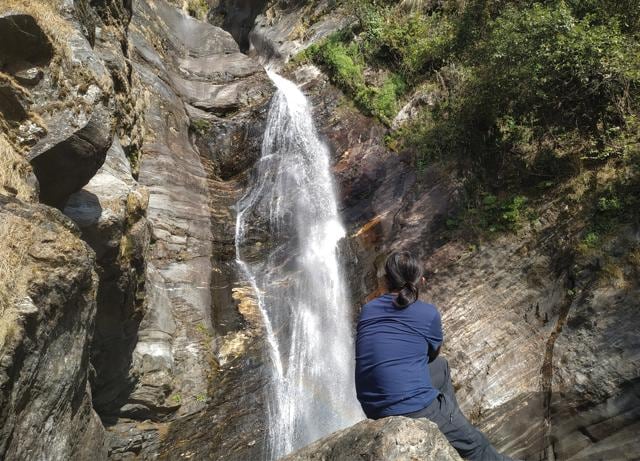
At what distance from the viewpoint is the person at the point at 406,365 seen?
3072 millimetres

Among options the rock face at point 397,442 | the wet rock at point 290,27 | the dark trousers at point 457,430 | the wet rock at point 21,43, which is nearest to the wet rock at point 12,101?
the wet rock at point 21,43

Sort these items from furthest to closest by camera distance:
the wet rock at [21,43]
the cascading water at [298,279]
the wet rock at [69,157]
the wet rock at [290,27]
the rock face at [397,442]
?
the wet rock at [290,27], the cascading water at [298,279], the wet rock at [69,157], the wet rock at [21,43], the rock face at [397,442]

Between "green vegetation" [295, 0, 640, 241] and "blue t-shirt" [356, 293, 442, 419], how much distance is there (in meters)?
5.56

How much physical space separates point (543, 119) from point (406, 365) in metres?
8.22

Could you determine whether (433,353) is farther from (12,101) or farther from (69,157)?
(12,101)

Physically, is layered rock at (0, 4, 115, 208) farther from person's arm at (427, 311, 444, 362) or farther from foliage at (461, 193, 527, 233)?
foliage at (461, 193, 527, 233)

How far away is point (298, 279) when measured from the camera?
1105 centimetres

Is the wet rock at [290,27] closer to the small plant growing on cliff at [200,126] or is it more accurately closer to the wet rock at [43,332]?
the small plant growing on cliff at [200,126]

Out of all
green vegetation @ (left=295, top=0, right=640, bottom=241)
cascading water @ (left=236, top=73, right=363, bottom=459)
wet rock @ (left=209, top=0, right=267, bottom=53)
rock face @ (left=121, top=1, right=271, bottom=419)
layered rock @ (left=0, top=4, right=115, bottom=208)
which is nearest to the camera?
layered rock @ (left=0, top=4, right=115, bottom=208)

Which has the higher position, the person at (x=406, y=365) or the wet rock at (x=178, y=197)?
the person at (x=406, y=365)

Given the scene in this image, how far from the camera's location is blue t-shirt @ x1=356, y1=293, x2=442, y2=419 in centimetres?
307

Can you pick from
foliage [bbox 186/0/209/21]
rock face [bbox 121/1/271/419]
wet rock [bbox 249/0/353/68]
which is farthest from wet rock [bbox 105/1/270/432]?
foliage [bbox 186/0/209/21]

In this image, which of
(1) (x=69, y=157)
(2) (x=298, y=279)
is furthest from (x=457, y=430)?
(2) (x=298, y=279)

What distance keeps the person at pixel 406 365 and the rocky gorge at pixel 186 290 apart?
0.20 meters
